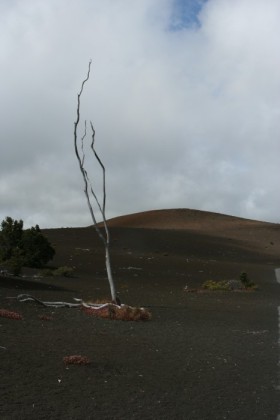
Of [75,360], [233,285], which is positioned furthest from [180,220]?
[75,360]

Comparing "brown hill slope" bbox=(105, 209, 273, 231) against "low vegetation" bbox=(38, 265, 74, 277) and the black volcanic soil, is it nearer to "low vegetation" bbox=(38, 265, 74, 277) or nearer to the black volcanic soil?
"low vegetation" bbox=(38, 265, 74, 277)

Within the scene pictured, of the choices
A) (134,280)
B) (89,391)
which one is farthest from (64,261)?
(89,391)

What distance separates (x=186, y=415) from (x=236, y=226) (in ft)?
333

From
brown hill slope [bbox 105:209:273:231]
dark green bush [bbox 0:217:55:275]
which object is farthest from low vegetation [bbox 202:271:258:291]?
brown hill slope [bbox 105:209:273:231]

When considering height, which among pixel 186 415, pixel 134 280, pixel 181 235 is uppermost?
pixel 181 235

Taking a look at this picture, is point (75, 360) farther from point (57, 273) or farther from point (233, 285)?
point (233, 285)

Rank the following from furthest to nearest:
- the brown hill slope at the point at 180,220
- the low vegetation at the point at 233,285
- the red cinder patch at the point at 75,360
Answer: the brown hill slope at the point at 180,220 < the low vegetation at the point at 233,285 < the red cinder patch at the point at 75,360

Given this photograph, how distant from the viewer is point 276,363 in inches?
A: 481

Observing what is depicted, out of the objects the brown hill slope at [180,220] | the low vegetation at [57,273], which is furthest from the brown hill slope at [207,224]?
the low vegetation at [57,273]

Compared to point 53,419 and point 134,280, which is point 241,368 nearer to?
point 53,419

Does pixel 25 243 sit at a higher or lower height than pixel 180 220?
lower

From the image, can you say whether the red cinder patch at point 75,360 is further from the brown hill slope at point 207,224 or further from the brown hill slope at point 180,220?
the brown hill slope at point 180,220

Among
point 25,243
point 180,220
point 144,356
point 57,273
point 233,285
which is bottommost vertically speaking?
point 144,356

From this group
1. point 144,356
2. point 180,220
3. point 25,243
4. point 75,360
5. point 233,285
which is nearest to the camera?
point 75,360
